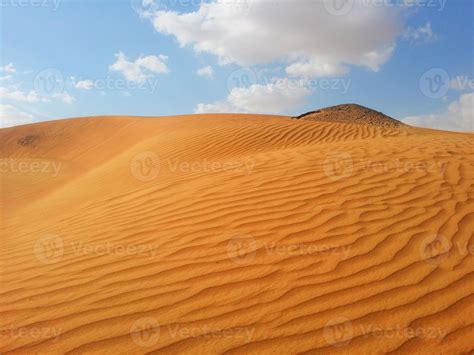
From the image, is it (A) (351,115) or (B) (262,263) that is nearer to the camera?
(B) (262,263)

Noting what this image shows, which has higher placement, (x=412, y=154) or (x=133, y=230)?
(x=412, y=154)

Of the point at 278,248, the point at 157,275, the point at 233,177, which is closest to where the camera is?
the point at 157,275

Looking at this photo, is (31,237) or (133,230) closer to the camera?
(133,230)

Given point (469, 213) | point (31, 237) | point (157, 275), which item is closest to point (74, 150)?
point (31, 237)

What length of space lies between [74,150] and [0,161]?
3.35 meters

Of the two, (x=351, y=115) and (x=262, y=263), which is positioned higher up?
(x=351, y=115)

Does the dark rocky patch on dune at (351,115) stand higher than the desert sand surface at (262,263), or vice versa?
the dark rocky patch on dune at (351,115)

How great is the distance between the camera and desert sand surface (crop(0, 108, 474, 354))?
2326 millimetres

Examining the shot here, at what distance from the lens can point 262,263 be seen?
10.1 feet

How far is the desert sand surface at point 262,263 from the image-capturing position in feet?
7.63

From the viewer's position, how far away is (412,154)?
602 cm

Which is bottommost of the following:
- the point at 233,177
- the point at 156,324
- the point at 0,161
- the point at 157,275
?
the point at 156,324

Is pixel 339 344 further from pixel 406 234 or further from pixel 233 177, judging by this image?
pixel 233 177

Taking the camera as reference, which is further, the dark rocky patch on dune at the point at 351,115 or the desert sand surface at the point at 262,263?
the dark rocky patch on dune at the point at 351,115
